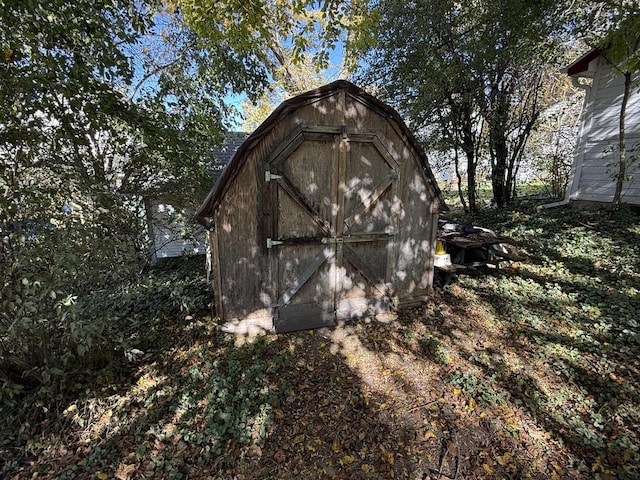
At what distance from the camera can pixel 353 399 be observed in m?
3.47

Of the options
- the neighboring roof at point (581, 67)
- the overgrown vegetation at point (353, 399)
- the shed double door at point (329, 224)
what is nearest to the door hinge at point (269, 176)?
the shed double door at point (329, 224)

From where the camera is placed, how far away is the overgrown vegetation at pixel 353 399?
275 centimetres

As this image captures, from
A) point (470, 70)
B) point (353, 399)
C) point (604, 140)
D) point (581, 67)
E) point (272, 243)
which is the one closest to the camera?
point (353, 399)

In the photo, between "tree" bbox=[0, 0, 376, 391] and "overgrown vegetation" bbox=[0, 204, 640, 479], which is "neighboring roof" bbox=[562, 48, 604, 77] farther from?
"tree" bbox=[0, 0, 376, 391]

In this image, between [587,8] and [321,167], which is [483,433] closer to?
[321,167]

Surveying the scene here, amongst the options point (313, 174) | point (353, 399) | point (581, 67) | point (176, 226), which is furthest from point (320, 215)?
point (581, 67)

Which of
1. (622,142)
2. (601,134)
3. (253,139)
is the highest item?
(601,134)

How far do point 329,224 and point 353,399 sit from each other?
2.44 metres

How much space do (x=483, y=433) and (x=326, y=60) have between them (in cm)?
890

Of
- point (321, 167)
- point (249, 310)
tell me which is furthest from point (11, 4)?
point (249, 310)

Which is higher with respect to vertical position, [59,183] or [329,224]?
[59,183]

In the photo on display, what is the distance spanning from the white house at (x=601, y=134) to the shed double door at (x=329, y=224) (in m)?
7.45

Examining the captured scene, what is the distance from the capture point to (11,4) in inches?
119

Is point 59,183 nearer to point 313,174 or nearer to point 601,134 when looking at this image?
point 313,174
